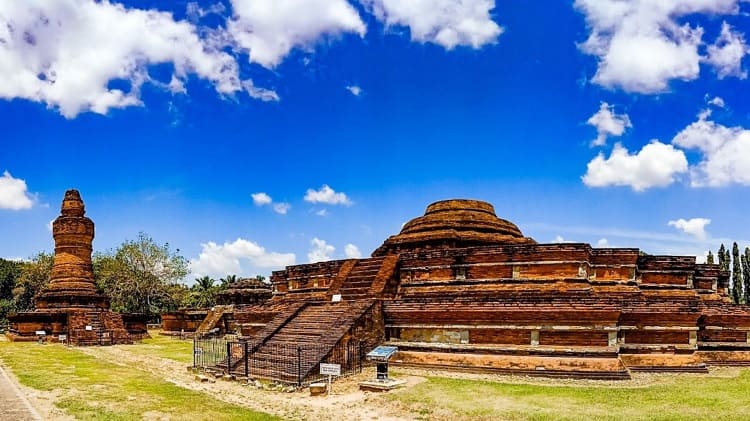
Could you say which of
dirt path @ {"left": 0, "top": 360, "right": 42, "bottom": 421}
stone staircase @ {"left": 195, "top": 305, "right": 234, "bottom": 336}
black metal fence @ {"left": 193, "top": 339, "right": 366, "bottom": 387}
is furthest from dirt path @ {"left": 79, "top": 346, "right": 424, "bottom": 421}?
stone staircase @ {"left": 195, "top": 305, "right": 234, "bottom": 336}

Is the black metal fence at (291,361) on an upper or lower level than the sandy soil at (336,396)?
upper

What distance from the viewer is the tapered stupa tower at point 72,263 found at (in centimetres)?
3559

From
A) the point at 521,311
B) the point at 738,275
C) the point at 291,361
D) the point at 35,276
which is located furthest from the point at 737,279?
the point at 35,276

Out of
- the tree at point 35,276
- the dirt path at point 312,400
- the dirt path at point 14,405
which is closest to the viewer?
the dirt path at point 14,405

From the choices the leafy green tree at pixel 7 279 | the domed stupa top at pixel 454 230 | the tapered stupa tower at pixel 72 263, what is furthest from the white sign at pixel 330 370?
the leafy green tree at pixel 7 279

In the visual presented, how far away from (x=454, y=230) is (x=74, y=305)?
79.2 ft

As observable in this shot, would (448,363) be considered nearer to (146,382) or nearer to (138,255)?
(146,382)

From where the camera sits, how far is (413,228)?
89.4 feet

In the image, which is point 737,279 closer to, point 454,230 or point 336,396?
point 454,230

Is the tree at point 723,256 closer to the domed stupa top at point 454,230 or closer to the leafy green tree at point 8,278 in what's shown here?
the domed stupa top at point 454,230

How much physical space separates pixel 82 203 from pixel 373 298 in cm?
2666

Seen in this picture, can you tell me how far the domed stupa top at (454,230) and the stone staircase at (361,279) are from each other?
2.51 metres

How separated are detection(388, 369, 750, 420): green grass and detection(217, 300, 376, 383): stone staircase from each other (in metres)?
3.36

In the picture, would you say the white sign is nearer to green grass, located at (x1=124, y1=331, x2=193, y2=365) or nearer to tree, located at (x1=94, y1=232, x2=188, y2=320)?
green grass, located at (x1=124, y1=331, x2=193, y2=365)
